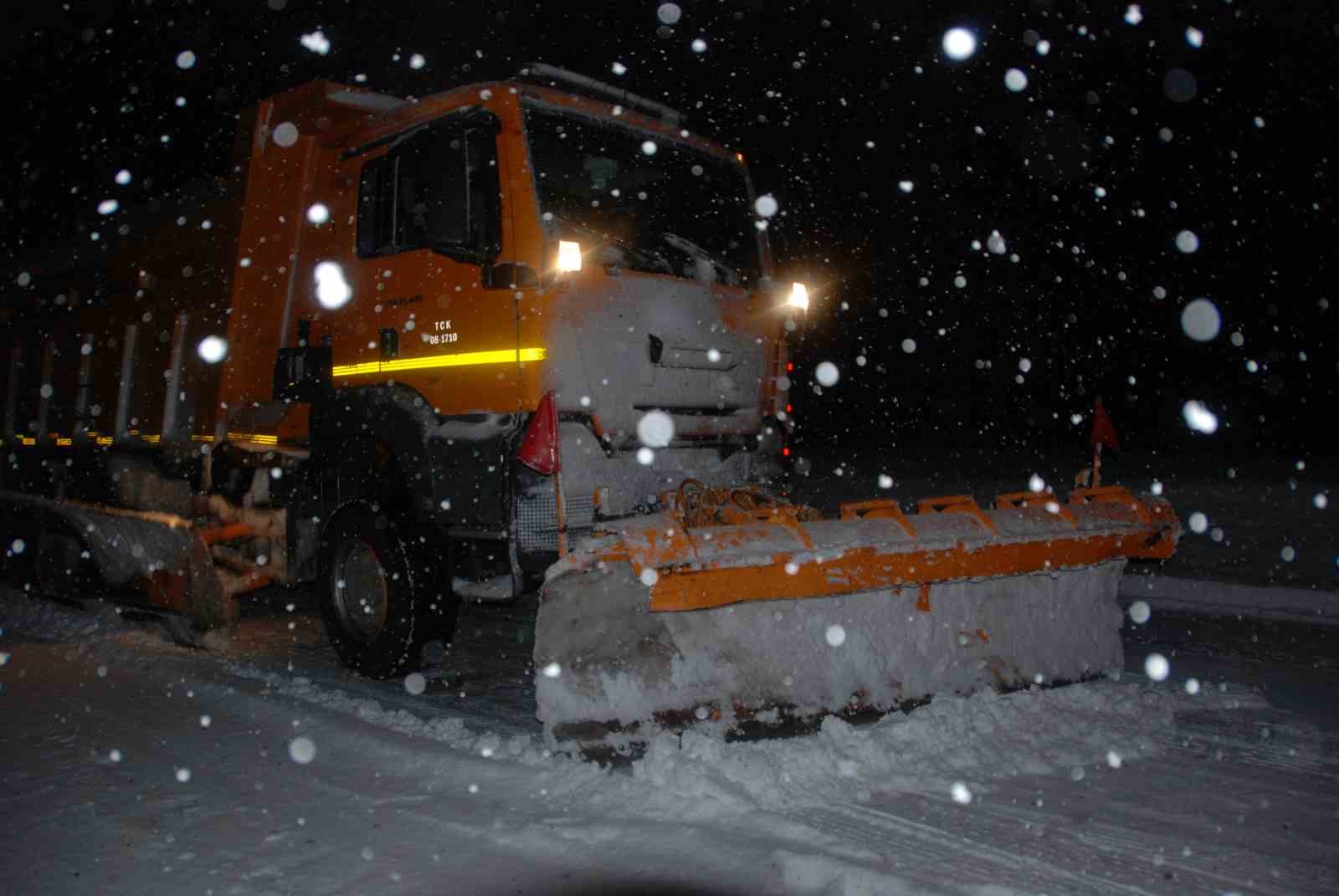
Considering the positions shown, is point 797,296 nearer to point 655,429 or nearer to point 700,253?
point 700,253

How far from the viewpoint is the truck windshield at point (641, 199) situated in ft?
16.1

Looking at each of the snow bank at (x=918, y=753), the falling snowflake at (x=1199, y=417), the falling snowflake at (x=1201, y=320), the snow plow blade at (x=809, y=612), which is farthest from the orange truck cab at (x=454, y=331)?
the falling snowflake at (x=1201, y=320)

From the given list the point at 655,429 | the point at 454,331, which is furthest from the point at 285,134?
the point at 655,429

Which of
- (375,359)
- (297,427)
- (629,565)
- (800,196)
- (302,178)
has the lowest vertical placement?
(629,565)

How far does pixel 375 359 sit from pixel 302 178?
4.61 ft

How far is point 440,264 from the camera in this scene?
200 inches

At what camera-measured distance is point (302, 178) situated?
600cm

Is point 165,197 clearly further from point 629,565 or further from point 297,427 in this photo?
point 629,565

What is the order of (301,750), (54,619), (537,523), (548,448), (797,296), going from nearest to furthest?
(301,750) < (548,448) < (537,523) < (797,296) < (54,619)

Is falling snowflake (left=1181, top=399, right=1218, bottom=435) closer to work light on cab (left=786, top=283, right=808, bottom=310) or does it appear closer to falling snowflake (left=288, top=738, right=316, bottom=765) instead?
work light on cab (left=786, top=283, right=808, bottom=310)

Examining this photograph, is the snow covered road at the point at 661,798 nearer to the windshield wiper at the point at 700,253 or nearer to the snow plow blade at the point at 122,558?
the snow plow blade at the point at 122,558

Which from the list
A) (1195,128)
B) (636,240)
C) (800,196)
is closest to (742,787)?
(636,240)

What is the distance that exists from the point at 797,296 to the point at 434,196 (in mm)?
2164

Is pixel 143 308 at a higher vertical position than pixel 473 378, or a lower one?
higher
